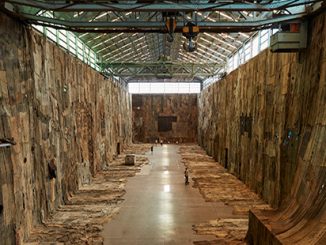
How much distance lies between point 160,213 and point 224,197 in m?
2.64

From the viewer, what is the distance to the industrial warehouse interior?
5.63 meters

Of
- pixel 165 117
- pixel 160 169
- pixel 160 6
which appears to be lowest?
pixel 160 169

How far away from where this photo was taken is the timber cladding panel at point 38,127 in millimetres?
5762

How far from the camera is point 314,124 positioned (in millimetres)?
5754

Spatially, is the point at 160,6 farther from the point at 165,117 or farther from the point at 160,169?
the point at 165,117

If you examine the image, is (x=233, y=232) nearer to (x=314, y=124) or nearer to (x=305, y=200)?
(x=305, y=200)

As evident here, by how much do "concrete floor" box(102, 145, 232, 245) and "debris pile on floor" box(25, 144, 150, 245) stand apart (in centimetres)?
31

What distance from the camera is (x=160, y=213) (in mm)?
8133

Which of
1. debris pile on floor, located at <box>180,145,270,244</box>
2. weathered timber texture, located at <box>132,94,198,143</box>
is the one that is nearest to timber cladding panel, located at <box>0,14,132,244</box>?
debris pile on floor, located at <box>180,145,270,244</box>

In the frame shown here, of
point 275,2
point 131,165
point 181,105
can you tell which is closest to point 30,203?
point 275,2

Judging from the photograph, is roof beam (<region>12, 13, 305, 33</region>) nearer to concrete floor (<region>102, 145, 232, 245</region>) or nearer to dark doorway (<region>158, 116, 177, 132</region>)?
concrete floor (<region>102, 145, 232, 245</region>)

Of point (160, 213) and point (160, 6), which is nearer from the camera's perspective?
point (160, 6)

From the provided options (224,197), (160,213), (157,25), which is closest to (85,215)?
(160,213)

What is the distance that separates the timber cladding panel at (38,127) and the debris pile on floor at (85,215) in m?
0.27
